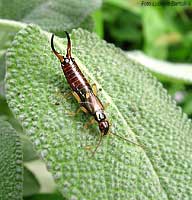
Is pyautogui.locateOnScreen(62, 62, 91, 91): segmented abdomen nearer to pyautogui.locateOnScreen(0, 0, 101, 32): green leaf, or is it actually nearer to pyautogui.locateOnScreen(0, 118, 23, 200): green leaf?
pyautogui.locateOnScreen(0, 118, 23, 200): green leaf

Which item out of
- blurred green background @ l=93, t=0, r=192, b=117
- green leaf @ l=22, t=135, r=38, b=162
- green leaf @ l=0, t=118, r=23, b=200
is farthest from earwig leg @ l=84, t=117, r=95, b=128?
blurred green background @ l=93, t=0, r=192, b=117

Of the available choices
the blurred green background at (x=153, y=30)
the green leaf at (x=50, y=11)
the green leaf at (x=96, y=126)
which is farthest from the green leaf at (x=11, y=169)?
the blurred green background at (x=153, y=30)

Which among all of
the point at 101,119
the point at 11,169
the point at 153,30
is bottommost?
the point at 153,30

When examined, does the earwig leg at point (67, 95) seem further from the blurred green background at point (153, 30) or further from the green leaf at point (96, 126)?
the blurred green background at point (153, 30)

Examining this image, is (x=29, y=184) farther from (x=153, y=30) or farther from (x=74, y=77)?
(x=153, y=30)

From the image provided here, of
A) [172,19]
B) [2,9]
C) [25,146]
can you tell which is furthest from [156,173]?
[172,19]

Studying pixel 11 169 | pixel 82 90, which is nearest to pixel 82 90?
pixel 82 90
